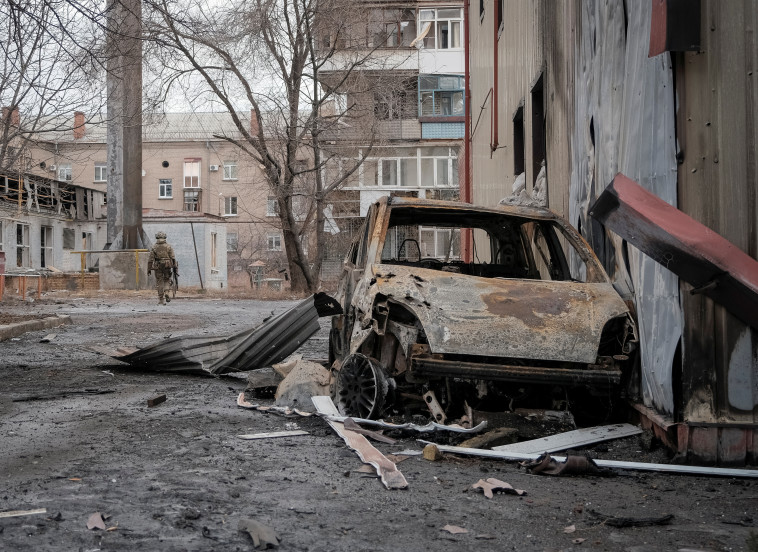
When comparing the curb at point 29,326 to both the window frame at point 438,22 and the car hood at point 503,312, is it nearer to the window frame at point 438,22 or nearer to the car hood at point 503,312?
the car hood at point 503,312

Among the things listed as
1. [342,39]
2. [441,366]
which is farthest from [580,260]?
[342,39]

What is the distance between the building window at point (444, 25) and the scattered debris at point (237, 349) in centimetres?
3590

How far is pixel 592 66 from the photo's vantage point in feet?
24.7

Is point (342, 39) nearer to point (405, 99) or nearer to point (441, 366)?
point (405, 99)

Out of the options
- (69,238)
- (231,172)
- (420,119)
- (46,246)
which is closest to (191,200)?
(231,172)

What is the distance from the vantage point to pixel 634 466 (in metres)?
4.86

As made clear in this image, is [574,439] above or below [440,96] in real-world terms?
below

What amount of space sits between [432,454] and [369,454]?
38 centimetres

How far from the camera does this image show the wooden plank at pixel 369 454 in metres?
4.32

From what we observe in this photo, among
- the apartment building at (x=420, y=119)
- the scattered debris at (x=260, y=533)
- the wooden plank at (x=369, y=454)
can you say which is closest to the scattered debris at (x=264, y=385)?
the wooden plank at (x=369, y=454)

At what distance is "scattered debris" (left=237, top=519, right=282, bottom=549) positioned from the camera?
10.6 ft

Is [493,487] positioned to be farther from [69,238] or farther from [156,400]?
[69,238]

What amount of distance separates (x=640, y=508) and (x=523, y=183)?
29.1 ft

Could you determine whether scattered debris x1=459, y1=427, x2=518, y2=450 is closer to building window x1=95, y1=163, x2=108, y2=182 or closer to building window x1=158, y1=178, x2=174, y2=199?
building window x1=158, y1=178, x2=174, y2=199
